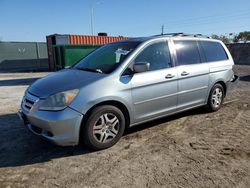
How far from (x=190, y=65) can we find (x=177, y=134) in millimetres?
1454

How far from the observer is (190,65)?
5.13 meters

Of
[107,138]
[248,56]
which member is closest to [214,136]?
[107,138]

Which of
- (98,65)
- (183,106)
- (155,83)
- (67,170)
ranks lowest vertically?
(67,170)

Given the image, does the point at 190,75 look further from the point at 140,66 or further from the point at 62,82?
the point at 62,82

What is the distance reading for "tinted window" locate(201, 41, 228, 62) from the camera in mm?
5641

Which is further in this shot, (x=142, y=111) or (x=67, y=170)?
(x=142, y=111)

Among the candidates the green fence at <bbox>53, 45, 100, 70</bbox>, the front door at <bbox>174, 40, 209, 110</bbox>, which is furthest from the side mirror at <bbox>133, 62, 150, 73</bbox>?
the green fence at <bbox>53, 45, 100, 70</bbox>

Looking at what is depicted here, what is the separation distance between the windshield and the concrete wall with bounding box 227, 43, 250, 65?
23.4m

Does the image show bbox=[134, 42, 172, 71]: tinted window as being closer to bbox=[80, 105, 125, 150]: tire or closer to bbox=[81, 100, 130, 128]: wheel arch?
bbox=[81, 100, 130, 128]: wheel arch

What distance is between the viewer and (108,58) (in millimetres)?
4938

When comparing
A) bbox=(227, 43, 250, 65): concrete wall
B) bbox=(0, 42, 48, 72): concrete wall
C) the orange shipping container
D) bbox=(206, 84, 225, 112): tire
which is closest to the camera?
bbox=(206, 84, 225, 112): tire

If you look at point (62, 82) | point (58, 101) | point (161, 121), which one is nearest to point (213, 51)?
point (161, 121)

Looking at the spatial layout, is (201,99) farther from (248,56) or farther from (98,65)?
(248,56)

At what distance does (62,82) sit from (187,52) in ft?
8.68
